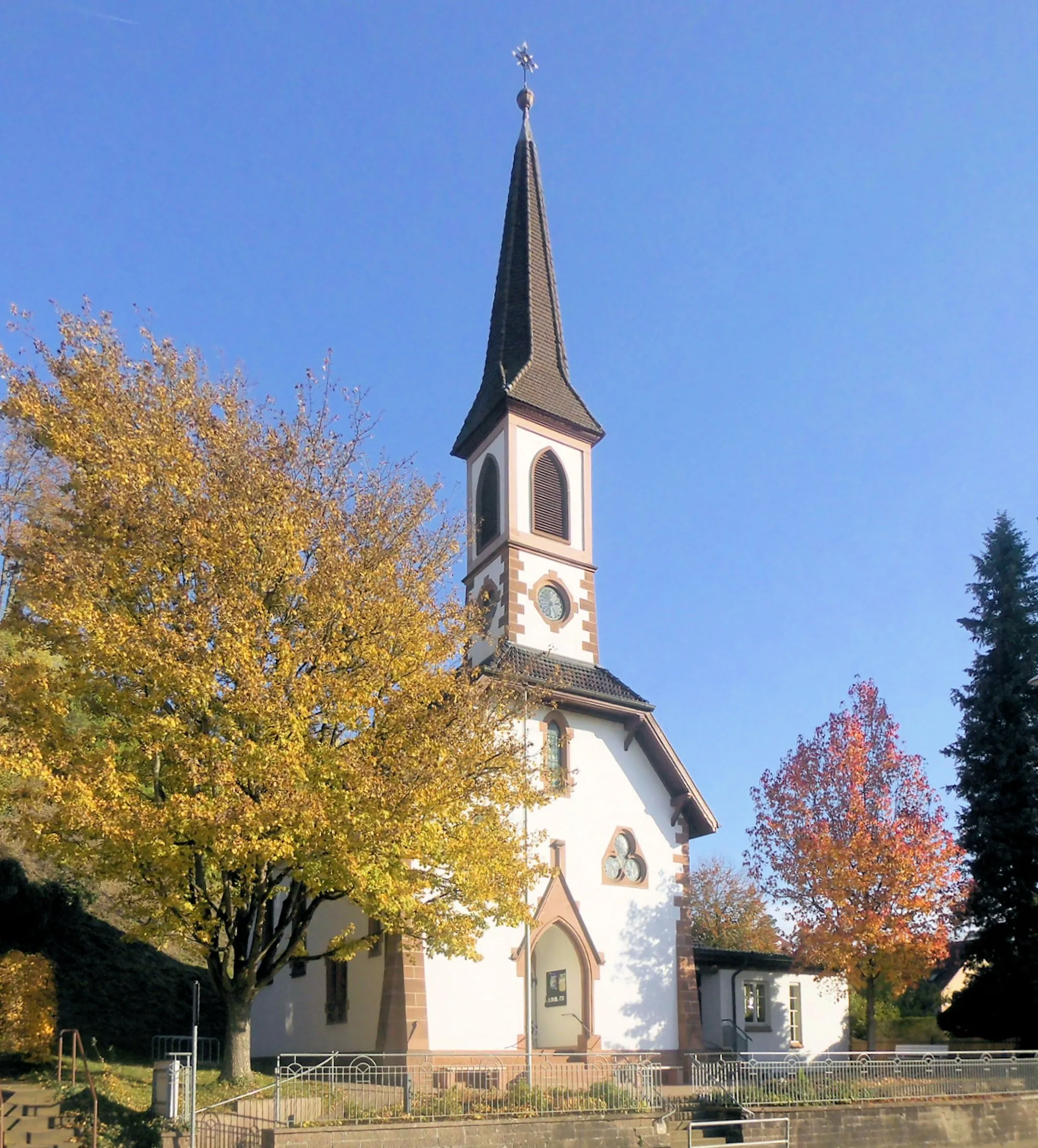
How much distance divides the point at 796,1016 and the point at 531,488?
15.4 m

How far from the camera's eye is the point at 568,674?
91.8ft

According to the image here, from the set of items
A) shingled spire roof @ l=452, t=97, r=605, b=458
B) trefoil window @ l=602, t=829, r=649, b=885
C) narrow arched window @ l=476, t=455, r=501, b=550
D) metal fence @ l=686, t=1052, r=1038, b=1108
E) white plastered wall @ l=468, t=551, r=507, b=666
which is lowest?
metal fence @ l=686, t=1052, r=1038, b=1108

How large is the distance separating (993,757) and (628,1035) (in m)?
14.6

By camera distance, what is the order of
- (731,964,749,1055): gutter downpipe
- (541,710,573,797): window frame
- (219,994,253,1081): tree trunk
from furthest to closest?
(731,964,749,1055): gutter downpipe, (541,710,573,797): window frame, (219,994,253,1081): tree trunk

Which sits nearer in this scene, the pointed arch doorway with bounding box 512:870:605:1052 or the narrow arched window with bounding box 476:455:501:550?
the pointed arch doorway with bounding box 512:870:605:1052

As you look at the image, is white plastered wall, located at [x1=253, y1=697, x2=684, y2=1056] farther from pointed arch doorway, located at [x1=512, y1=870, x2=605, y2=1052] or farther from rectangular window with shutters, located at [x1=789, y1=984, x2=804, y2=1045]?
rectangular window with shutters, located at [x1=789, y1=984, x2=804, y2=1045]

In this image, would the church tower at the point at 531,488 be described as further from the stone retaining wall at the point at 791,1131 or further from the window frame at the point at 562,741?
the stone retaining wall at the point at 791,1131

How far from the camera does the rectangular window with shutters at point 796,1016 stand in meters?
30.5

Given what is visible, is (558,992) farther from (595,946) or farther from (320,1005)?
(320,1005)

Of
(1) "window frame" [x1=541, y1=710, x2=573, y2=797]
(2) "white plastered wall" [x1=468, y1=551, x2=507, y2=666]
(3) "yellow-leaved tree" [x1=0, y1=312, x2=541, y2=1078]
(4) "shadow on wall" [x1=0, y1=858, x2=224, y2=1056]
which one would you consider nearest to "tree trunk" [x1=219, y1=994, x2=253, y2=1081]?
(3) "yellow-leaved tree" [x1=0, y1=312, x2=541, y2=1078]

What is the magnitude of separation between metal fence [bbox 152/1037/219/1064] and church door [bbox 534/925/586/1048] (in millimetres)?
7167

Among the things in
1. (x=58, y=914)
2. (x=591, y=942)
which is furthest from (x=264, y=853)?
(x=58, y=914)

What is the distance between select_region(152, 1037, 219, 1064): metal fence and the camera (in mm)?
24719

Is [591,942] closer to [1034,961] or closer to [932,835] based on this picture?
[932,835]
